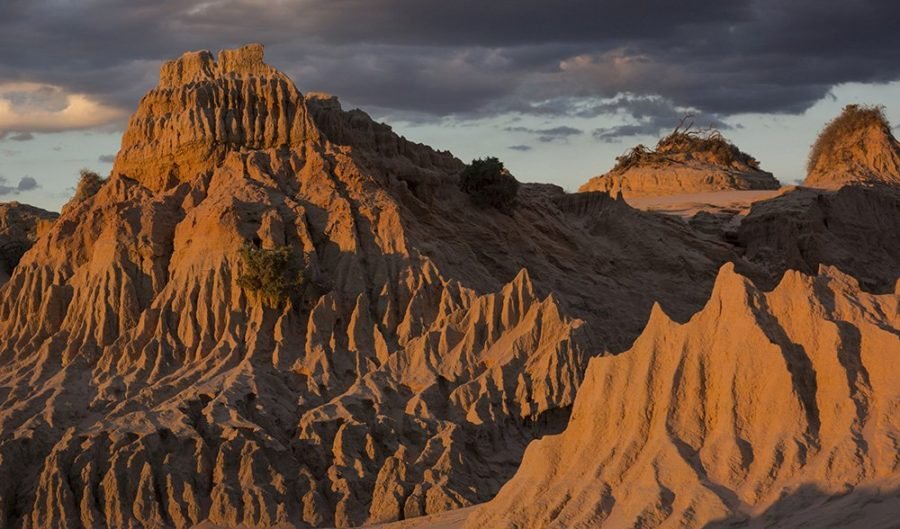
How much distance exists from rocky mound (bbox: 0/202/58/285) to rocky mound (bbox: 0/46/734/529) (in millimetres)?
6625

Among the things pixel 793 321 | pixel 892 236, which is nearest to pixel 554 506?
pixel 793 321

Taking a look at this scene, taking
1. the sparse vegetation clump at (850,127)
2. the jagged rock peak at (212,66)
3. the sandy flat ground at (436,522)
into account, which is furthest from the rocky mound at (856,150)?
the sandy flat ground at (436,522)

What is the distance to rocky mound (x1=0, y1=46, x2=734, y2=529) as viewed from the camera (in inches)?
1699

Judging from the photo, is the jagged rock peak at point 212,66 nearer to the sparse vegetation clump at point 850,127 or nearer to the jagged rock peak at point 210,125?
the jagged rock peak at point 210,125

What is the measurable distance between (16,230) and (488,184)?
89.0ft

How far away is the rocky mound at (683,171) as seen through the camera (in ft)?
286

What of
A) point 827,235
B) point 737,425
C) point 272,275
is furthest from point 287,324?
point 827,235

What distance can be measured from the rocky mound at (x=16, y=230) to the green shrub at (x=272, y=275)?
10480 mm

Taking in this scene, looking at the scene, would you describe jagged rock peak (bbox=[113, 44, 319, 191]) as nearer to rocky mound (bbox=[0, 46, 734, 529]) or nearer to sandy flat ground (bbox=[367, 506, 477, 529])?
rocky mound (bbox=[0, 46, 734, 529])

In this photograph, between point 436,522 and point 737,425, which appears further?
point 436,522

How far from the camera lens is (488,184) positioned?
186 ft

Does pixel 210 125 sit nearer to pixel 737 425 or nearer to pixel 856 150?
pixel 737 425

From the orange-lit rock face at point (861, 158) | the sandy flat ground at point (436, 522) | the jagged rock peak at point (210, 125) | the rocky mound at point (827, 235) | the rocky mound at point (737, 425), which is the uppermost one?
the jagged rock peak at point (210, 125)

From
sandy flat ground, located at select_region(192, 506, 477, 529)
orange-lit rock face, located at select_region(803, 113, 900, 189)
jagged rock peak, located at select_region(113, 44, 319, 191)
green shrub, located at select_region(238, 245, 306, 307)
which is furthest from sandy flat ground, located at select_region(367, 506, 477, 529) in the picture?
orange-lit rock face, located at select_region(803, 113, 900, 189)
